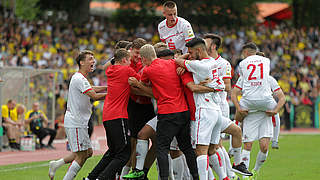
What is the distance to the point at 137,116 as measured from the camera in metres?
10.4

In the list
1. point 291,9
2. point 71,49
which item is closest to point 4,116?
point 71,49

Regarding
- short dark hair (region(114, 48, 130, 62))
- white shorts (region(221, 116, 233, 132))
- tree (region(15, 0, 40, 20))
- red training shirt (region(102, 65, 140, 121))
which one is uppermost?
tree (region(15, 0, 40, 20))

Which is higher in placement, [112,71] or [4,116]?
[112,71]

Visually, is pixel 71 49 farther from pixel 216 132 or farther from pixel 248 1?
pixel 216 132

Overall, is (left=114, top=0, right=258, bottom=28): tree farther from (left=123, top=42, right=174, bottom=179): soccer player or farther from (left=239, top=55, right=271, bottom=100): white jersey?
(left=123, top=42, right=174, bottom=179): soccer player

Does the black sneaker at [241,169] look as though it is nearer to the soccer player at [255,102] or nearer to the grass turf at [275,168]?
the soccer player at [255,102]

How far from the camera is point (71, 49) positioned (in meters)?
31.0

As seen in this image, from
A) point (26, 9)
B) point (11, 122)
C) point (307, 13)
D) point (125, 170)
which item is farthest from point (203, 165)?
point (26, 9)

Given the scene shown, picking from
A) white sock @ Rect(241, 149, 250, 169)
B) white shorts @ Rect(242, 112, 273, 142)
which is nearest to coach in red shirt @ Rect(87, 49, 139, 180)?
white sock @ Rect(241, 149, 250, 169)

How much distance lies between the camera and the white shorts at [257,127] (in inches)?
450

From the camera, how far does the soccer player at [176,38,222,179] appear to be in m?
9.22

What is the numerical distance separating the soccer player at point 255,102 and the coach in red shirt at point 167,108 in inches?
82.1

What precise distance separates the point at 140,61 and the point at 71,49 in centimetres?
2099

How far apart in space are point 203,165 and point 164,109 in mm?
1025
